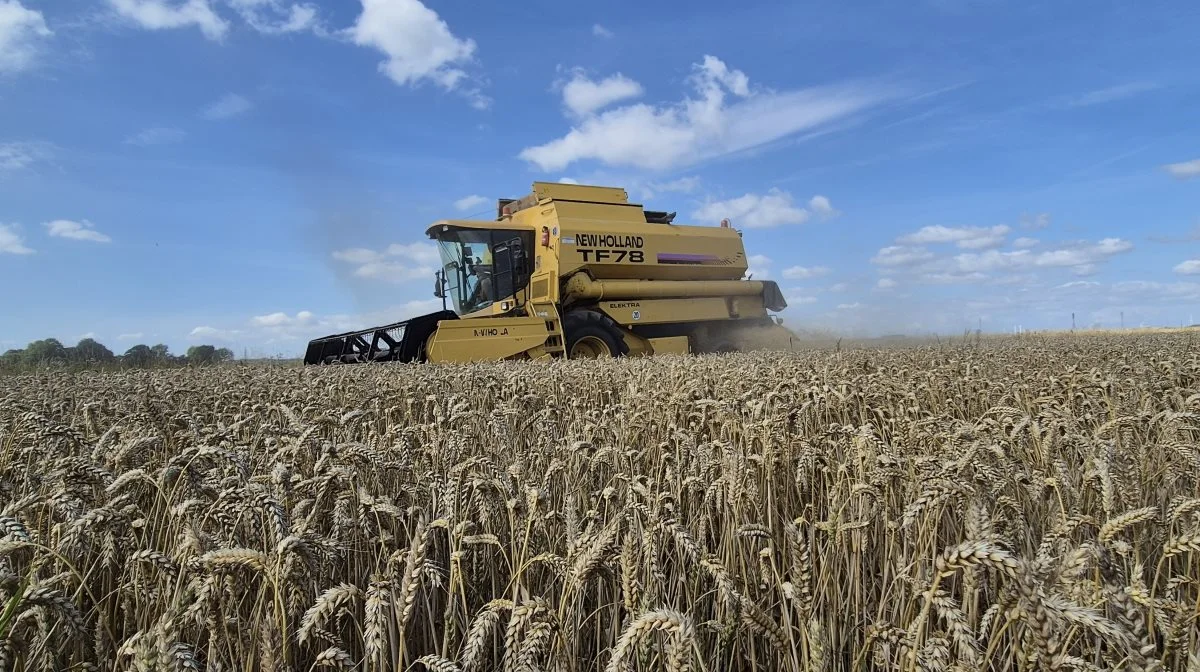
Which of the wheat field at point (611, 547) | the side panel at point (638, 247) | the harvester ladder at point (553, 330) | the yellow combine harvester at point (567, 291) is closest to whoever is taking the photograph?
the wheat field at point (611, 547)

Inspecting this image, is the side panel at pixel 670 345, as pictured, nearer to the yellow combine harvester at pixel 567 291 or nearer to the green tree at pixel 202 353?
the yellow combine harvester at pixel 567 291

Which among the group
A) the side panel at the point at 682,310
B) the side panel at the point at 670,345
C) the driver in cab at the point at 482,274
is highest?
the driver in cab at the point at 482,274

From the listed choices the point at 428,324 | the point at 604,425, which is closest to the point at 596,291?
the point at 428,324

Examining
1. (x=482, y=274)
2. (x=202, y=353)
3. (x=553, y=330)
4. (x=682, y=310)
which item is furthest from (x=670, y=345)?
(x=202, y=353)

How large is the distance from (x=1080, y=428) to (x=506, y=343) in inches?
404

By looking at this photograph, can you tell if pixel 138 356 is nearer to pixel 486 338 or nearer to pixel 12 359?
pixel 12 359

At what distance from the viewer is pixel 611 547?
1.66m

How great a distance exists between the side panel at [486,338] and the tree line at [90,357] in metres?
5.56

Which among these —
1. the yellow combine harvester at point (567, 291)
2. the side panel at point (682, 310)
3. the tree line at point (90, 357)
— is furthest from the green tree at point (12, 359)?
the side panel at point (682, 310)

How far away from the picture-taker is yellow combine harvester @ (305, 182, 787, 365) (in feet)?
42.4

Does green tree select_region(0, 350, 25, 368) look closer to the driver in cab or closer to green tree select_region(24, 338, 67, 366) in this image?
green tree select_region(24, 338, 67, 366)

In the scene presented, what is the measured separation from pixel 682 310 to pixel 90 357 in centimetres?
1338

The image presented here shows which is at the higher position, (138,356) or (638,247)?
(638,247)

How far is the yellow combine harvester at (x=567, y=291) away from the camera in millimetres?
12922
